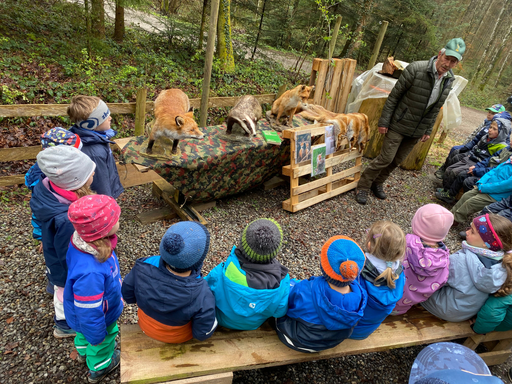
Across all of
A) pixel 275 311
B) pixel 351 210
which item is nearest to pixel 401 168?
pixel 351 210

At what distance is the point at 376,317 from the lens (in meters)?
2.21

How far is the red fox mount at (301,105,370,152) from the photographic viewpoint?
5.32 metres

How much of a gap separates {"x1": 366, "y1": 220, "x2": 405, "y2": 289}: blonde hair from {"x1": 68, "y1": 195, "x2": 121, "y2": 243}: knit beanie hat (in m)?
1.85

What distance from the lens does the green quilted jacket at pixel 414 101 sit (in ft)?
15.4

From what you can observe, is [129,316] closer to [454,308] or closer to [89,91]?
[454,308]

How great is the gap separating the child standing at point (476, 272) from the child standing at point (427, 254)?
0.15m

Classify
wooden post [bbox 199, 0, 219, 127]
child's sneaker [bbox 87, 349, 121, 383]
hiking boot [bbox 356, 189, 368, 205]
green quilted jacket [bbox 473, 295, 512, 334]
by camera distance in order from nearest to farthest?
1. child's sneaker [bbox 87, 349, 121, 383]
2. green quilted jacket [bbox 473, 295, 512, 334]
3. wooden post [bbox 199, 0, 219, 127]
4. hiking boot [bbox 356, 189, 368, 205]

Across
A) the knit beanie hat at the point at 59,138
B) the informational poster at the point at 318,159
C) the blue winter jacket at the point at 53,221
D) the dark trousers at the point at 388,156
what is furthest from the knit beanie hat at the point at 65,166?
the dark trousers at the point at 388,156

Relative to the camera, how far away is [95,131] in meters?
2.71

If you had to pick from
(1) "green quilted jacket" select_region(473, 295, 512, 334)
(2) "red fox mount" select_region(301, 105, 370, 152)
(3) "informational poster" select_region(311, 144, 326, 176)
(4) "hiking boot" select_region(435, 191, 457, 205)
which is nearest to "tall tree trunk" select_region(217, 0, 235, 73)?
(2) "red fox mount" select_region(301, 105, 370, 152)

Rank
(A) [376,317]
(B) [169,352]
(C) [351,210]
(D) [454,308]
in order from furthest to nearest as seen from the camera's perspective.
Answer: (C) [351,210] → (D) [454,308] → (A) [376,317] → (B) [169,352]

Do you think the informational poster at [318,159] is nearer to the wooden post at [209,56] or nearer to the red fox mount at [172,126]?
the wooden post at [209,56]

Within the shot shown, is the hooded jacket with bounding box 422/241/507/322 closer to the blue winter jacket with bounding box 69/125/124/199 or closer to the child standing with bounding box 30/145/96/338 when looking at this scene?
the child standing with bounding box 30/145/96/338

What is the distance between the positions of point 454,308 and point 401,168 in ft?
18.2
